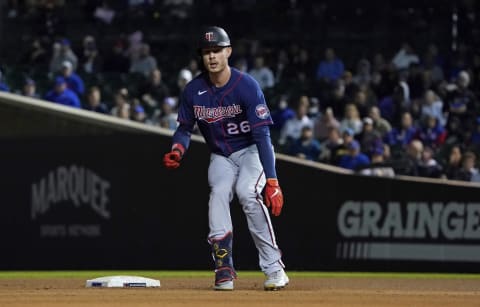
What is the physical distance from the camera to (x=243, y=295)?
9023 mm

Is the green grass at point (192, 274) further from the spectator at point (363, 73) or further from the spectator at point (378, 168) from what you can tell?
the spectator at point (363, 73)

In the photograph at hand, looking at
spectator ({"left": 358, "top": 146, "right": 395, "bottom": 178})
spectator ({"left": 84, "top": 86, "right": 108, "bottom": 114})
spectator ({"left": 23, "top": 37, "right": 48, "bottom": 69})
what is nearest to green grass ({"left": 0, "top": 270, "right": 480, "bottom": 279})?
spectator ({"left": 358, "top": 146, "right": 395, "bottom": 178})

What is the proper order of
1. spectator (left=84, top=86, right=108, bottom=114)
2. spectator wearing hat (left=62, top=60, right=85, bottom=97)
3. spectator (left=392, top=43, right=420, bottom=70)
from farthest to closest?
spectator (left=392, top=43, right=420, bottom=70) < spectator wearing hat (left=62, top=60, right=85, bottom=97) < spectator (left=84, top=86, right=108, bottom=114)

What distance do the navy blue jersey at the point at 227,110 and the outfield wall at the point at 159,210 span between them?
17.0 feet

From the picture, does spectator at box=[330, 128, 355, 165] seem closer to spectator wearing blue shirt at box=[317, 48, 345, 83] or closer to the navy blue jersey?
spectator wearing blue shirt at box=[317, 48, 345, 83]

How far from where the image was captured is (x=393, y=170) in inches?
618

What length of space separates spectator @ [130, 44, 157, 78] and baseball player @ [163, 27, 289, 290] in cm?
1183

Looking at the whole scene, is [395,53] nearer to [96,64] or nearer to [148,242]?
[96,64]

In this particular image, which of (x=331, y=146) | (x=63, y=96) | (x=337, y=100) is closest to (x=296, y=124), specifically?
(x=331, y=146)

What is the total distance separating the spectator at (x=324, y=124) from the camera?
17.6 meters

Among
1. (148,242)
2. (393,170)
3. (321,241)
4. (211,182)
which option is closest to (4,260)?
(148,242)

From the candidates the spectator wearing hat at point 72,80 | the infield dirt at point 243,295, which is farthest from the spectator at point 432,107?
the infield dirt at point 243,295

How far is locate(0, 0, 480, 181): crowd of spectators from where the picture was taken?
54.6 feet

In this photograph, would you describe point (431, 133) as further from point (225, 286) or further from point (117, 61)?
point (225, 286)
